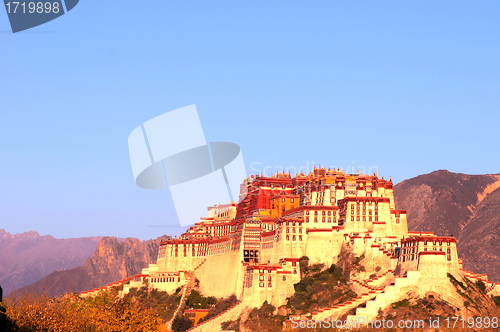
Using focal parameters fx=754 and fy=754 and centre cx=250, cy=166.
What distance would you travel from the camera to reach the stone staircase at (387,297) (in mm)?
118750

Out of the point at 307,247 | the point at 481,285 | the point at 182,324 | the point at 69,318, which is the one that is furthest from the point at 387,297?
the point at 69,318

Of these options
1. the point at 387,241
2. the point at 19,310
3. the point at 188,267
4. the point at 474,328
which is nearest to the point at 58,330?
the point at 19,310

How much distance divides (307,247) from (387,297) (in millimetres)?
26550

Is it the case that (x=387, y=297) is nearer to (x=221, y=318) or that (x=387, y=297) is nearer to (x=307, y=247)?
(x=307, y=247)

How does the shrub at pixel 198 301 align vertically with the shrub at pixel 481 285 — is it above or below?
below

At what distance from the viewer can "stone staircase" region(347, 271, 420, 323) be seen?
11875 cm

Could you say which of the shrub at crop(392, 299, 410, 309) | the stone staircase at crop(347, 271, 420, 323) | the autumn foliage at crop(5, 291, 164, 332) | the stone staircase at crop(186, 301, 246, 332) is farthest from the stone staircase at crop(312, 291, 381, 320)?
the autumn foliage at crop(5, 291, 164, 332)

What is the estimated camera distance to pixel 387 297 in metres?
120

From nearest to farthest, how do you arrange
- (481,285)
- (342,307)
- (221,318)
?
(342,307) < (481,285) < (221,318)

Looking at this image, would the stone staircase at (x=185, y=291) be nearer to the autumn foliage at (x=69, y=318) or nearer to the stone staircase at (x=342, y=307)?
the stone staircase at (x=342, y=307)

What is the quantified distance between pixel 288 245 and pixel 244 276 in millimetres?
10448

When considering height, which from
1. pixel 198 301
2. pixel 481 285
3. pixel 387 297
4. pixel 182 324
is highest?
pixel 481 285

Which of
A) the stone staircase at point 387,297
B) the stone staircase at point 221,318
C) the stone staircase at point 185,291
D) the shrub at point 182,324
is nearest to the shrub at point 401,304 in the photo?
the stone staircase at point 387,297

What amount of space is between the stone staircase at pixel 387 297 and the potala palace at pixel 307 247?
0.52 feet
